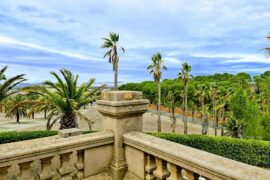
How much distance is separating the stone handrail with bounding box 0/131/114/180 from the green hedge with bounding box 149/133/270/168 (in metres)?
14.3

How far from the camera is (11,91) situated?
1723 cm

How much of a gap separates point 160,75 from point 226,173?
114ft

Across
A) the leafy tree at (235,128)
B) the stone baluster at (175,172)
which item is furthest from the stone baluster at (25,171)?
the leafy tree at (235,128)

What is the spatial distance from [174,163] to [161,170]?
353mm

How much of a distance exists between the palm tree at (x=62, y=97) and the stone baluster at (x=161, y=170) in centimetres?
1251

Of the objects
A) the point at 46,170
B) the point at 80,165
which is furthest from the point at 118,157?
the point at 46,170

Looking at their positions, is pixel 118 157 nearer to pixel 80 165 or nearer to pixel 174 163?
pixel 80 165

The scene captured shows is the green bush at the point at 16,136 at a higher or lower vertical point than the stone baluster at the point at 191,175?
lower

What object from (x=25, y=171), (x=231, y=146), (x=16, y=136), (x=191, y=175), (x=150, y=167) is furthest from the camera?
(x=231, y=146)

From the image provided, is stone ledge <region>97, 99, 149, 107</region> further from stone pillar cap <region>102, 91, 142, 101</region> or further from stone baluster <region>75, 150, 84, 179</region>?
stone baluster <region>75, 150, 84, 179</region>

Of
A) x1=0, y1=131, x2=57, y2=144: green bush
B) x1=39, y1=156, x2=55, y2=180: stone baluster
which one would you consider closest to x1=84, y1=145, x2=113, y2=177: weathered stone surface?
x1=39, y1=156, x2=55, y2=180: stone baluster

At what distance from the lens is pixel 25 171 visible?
2.59m

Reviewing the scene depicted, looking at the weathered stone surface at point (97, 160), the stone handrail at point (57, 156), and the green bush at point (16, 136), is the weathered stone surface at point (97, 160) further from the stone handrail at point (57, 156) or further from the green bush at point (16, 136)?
the green bush at point (16, 136)

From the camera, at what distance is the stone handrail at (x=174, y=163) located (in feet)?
6.31
